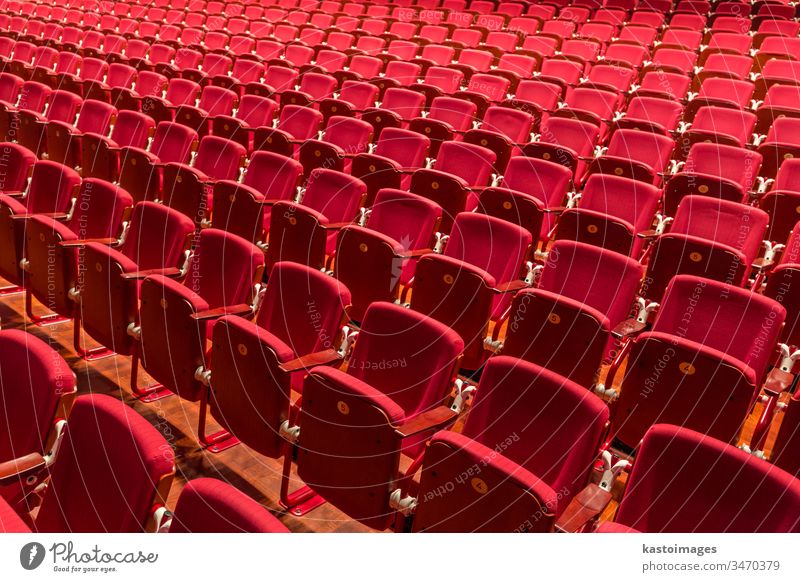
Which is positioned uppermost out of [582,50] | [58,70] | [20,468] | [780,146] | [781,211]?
[582,50]

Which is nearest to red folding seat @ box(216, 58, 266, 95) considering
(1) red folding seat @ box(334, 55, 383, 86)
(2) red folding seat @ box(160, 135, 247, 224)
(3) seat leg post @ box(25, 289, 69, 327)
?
(1) red folding seat @ box(334, 55, 383, 86)

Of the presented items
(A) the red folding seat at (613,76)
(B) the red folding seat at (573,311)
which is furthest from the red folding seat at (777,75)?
(B) the red folding seat at (573,311)

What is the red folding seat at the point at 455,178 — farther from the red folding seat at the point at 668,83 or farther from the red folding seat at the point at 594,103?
the red folding seat at the point at 668,83

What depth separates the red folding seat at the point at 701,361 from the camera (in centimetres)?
99

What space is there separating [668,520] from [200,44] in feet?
10.9

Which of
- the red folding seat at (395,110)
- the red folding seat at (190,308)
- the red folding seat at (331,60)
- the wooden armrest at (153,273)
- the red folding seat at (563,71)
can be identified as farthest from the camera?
the red folding seat at (331,60)

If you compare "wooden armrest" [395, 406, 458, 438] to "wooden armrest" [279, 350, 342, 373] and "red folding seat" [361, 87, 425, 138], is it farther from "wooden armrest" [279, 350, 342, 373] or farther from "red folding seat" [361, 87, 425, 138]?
"red folding seat" [361, 87, 425, 138]

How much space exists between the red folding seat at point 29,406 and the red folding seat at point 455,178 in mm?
1080

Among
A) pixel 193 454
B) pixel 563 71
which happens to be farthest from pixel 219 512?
pixel 563 71

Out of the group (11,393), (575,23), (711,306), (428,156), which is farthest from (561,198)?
(575,23)

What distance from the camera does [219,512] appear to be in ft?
2.02

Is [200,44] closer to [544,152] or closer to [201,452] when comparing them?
[544,152]

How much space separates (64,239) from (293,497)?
75cm

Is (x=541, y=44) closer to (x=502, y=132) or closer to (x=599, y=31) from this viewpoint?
(x=599, y=31)
